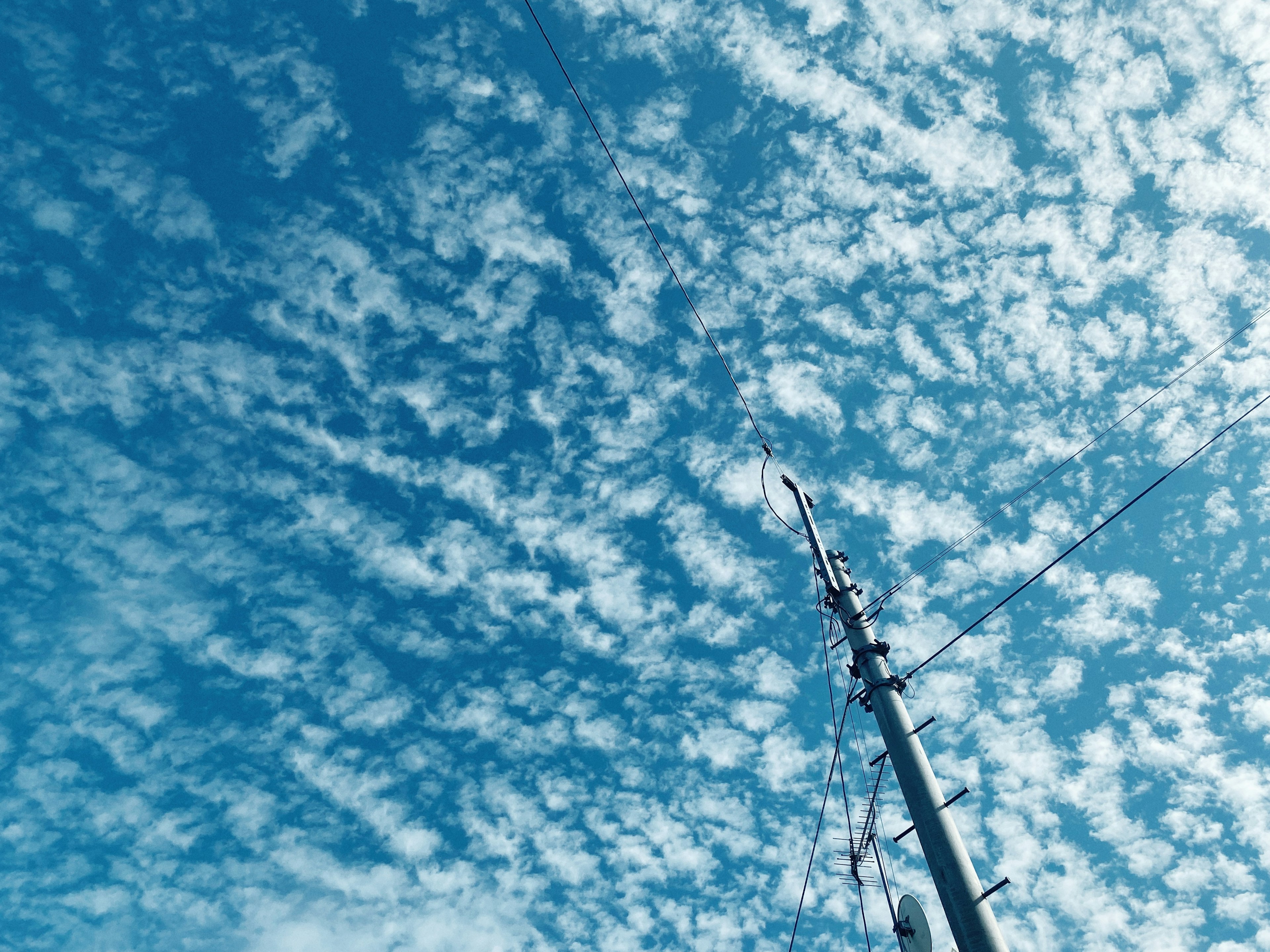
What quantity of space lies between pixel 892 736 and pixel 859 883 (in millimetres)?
6031

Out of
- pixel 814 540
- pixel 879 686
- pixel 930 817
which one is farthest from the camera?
pixel 814 540

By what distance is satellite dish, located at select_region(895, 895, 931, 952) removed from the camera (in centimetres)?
1180

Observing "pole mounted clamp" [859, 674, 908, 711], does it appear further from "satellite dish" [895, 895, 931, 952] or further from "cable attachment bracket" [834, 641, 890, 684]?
"satellite dish" [895, 895, 931, 952]

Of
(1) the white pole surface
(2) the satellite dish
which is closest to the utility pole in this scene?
(1) the white pole surface

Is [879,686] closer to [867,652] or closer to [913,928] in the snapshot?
[867,652]

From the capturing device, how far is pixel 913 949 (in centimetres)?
1188

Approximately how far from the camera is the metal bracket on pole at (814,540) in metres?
13.8

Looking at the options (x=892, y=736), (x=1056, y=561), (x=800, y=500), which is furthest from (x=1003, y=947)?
(x=800, y=500)

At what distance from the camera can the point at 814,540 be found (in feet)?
50.3

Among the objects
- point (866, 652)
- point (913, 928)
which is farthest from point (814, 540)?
point (913, 928)

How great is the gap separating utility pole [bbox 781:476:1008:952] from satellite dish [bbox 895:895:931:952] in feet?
8.69

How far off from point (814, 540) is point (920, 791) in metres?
5.88

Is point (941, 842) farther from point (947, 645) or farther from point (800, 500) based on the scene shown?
point (800, 500)

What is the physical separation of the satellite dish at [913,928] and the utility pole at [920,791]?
265 centimetres
